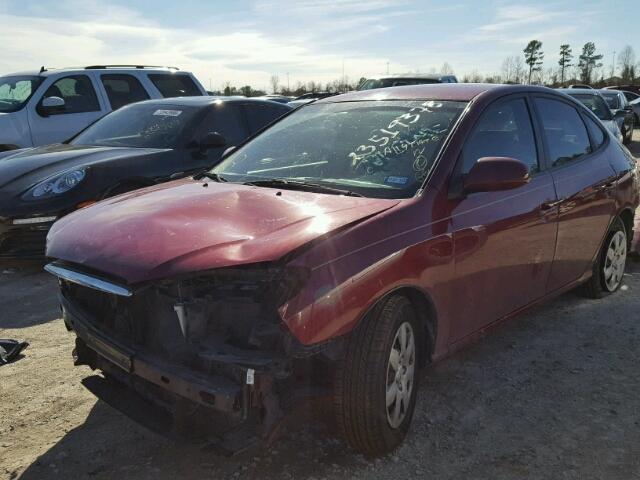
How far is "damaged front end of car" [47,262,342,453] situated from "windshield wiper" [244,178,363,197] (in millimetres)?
794

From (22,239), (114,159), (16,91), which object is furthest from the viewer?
(16,91)

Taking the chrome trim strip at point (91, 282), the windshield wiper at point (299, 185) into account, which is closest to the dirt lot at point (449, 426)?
the chrome trim strip at point (91, 282)

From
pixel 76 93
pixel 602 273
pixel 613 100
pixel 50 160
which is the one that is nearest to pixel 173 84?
pixel 76 93

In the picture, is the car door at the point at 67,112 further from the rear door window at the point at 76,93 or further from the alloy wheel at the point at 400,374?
the alloy wheel at the point at 400,374

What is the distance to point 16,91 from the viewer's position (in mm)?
8727

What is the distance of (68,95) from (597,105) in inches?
398

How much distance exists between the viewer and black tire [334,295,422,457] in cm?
247

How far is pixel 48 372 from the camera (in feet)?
11.7

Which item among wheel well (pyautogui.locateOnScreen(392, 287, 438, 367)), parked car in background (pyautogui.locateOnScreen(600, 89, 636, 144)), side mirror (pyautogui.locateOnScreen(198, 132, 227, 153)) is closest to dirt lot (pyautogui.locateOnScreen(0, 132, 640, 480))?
wheel well (pyautogui.locateOnScreen(392, 287, 438, 367))

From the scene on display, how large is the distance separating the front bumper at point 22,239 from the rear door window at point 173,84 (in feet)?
15.1

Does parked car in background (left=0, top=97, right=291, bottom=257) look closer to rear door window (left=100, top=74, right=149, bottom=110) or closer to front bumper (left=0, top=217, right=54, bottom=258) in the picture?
front bumper (left=0, top=217, right=54, bottom=258)

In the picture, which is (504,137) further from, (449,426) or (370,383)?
(370,383)

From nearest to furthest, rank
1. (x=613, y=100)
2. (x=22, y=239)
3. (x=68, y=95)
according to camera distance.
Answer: (x=22, y=239), (x=68, y=95), (x=613, y=100)

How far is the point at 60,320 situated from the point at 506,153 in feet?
10.6
